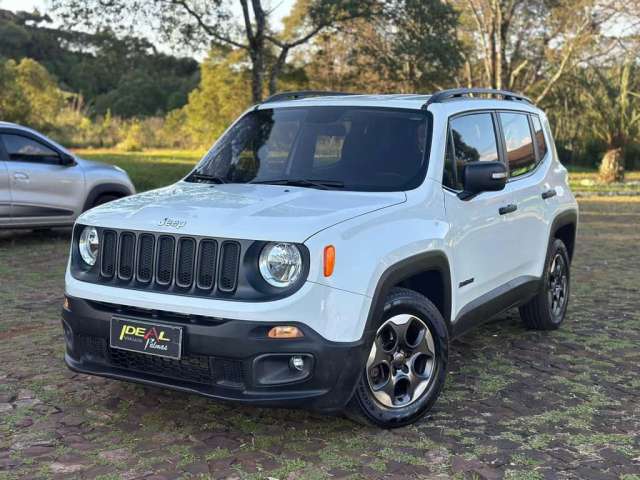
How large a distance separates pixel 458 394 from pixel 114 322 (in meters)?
2.19

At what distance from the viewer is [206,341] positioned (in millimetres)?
3682

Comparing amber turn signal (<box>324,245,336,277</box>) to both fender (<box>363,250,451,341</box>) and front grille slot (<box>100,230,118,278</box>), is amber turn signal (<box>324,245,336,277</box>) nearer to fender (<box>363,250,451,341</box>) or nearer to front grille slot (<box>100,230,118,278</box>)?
fender (<box>363,250,451,341</box>)

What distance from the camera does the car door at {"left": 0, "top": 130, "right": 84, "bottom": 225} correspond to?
10344mm

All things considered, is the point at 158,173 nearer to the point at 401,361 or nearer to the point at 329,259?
the point at 401,361

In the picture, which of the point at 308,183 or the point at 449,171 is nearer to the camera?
the point at 308,183

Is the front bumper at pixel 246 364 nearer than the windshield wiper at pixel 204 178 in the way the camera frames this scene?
Yes

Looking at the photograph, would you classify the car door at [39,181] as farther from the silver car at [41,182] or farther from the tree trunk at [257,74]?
the tree trunk at [257,74]

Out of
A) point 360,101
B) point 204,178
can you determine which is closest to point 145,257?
point 204,178

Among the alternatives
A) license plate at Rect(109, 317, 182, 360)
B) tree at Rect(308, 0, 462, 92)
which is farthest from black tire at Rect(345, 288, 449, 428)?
tree at Rect(308, 0, 462, 92)

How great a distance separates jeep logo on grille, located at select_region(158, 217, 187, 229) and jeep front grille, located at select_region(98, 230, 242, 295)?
5cm

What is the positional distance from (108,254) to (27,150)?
7.20m

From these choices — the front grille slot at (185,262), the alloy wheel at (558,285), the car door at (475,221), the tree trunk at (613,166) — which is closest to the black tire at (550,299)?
the alloy wheel at (558,285)

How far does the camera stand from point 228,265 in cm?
373

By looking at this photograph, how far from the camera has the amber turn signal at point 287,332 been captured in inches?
143
